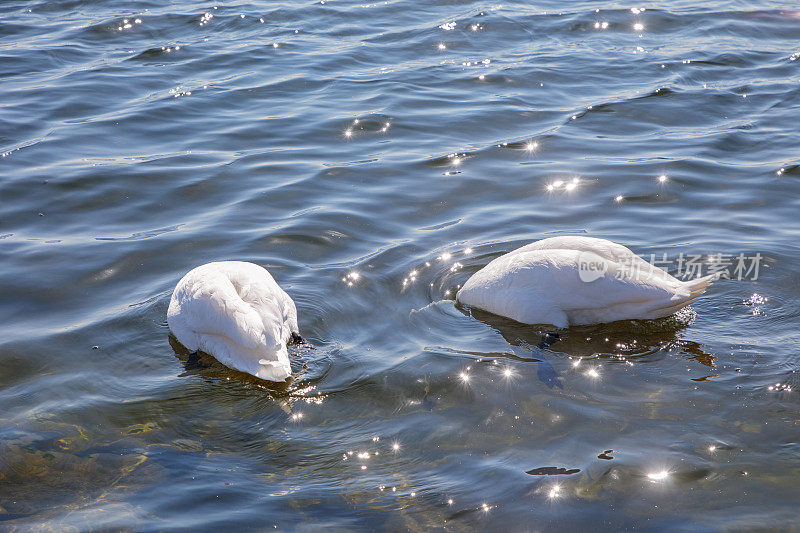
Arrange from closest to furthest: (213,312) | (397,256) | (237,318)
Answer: (237,318) → (213,312) → (397,256)

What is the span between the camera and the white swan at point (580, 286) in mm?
6668

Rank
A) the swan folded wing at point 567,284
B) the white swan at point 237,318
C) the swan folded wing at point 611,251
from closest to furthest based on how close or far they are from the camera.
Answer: the white swan at point 237,318 → the swan folded wing at point 567,284 → the swan folded wing at point 611,251

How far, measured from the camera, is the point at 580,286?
682 centimetres

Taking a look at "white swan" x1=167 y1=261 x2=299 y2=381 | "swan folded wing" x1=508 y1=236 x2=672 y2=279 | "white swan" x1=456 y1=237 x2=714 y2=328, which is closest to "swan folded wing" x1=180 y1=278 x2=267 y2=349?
"white swan" x1=167 y1=261 x2=299 y2=381

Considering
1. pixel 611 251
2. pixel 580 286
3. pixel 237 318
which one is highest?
pixel 611 251

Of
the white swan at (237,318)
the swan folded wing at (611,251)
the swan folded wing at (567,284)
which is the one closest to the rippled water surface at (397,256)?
the white swan at (237,318)

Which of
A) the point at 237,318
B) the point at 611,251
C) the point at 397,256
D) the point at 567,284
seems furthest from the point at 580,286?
the point at 237,318

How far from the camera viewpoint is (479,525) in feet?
15.9

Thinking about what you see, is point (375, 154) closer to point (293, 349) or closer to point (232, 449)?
point (293, 349)

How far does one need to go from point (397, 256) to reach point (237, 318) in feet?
6.96

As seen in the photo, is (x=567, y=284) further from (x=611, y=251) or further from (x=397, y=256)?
(x=397, y=256)

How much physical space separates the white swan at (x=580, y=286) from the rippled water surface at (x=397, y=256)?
0.21 metres

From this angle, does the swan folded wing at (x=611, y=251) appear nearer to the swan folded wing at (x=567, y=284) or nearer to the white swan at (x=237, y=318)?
the swan folded wing at (x=567, y=284)

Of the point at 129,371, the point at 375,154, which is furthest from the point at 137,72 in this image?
the point at 129,371
